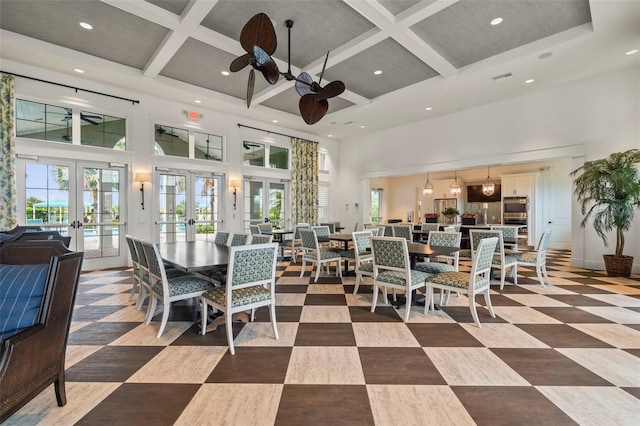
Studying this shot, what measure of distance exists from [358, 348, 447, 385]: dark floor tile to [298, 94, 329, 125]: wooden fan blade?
3.00 meters

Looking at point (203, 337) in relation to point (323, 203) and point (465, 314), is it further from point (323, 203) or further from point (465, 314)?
point (323, 203)

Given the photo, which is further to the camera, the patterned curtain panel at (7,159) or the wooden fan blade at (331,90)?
the patterned curtain panel at (7,159)

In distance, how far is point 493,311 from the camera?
3393 mm

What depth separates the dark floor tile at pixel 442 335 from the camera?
103 inches

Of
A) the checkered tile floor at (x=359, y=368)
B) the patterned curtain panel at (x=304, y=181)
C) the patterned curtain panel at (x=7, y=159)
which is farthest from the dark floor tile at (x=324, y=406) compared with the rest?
the patterned curtain panel at (x=304, y=181)

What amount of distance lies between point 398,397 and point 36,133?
280 inches

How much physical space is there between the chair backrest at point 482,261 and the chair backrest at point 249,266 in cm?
209

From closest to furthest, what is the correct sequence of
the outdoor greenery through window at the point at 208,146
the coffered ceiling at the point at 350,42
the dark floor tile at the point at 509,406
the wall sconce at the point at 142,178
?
the dark floor tile at the point at 509,406, the coffered ceiling at the point at 350,42, the wall sconce at the point at 142,178, the outdoor greenery through window at the point at 208,146

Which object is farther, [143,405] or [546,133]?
[546,133]

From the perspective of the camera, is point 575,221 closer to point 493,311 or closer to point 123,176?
point 493,311

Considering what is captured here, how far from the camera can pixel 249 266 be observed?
2600mm

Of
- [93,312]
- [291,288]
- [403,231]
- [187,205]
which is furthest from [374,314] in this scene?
[187,205]

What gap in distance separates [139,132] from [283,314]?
543 centimetres

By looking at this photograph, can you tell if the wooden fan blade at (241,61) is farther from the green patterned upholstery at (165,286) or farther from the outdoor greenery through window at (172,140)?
the outdoor greenery through window at (172,140)
